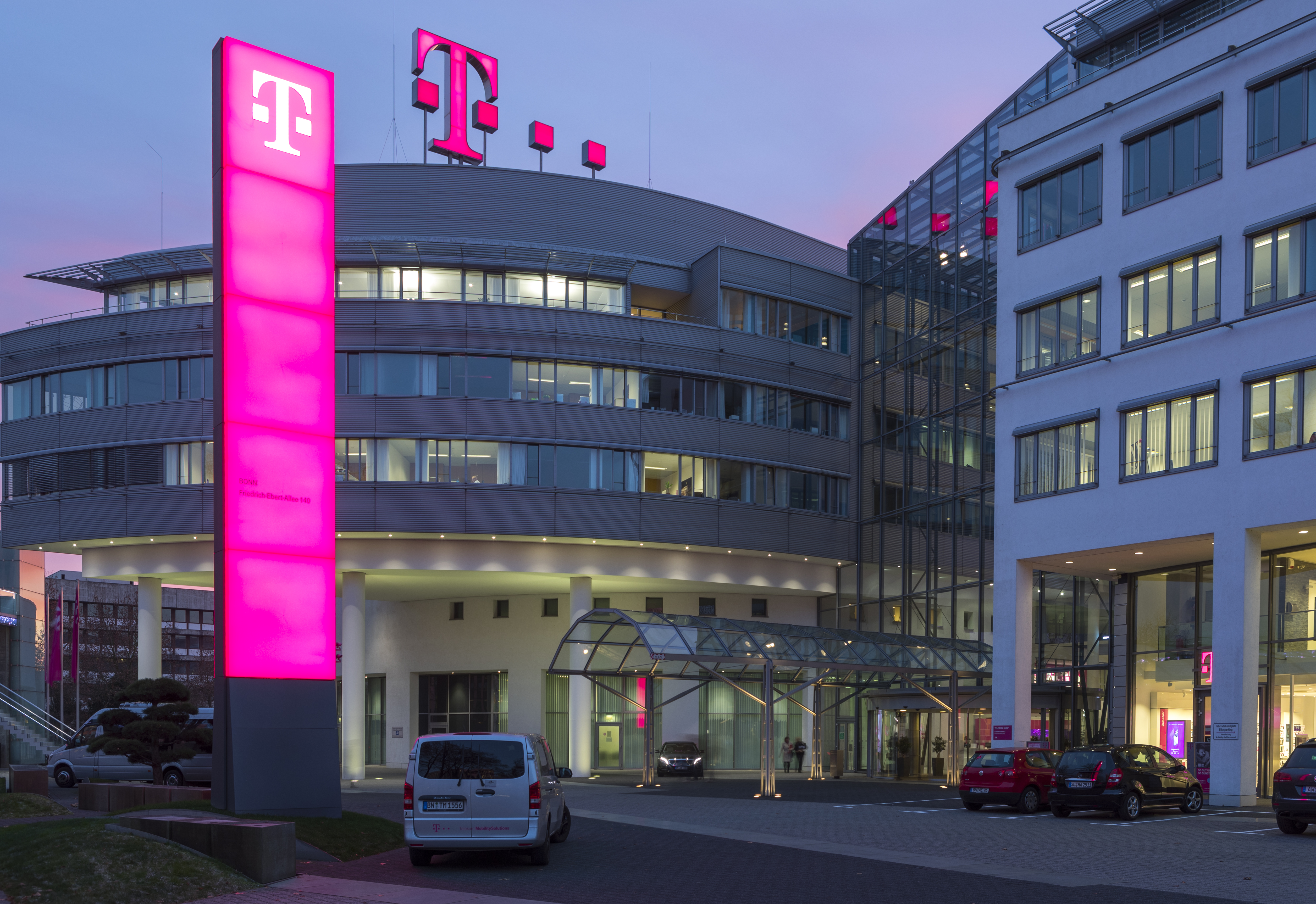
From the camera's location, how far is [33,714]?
49156 millimetres

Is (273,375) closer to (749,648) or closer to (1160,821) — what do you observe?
(749,648)

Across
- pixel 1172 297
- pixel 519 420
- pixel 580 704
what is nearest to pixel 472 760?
pixel 1172 297

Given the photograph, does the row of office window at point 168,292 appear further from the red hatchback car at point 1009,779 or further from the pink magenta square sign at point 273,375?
the red hatchback car at point 1009,779

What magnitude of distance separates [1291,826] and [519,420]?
101 ft

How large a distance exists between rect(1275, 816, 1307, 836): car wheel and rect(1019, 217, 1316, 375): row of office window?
11.6 m

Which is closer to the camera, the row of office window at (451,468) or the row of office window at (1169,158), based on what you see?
the row of office window at (1169,158)

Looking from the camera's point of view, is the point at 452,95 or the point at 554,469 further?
the point at 452,95

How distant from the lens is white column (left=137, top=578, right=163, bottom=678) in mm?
50281

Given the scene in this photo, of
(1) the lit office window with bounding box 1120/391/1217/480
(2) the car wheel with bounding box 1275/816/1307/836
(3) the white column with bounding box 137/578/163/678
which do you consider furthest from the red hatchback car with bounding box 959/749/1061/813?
(3) the white column with bounding box 137/578/163/678

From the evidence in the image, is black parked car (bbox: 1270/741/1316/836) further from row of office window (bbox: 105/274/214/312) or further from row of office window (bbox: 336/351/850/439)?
row of office window (bbox: 105/274/214/312)

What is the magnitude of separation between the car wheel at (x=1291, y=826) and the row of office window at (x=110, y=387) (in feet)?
122

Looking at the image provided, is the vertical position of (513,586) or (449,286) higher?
(449,286)

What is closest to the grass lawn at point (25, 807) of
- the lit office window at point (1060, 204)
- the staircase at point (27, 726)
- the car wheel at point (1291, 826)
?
the car wheel at point (1291, 826)

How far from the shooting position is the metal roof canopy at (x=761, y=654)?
3503cm
